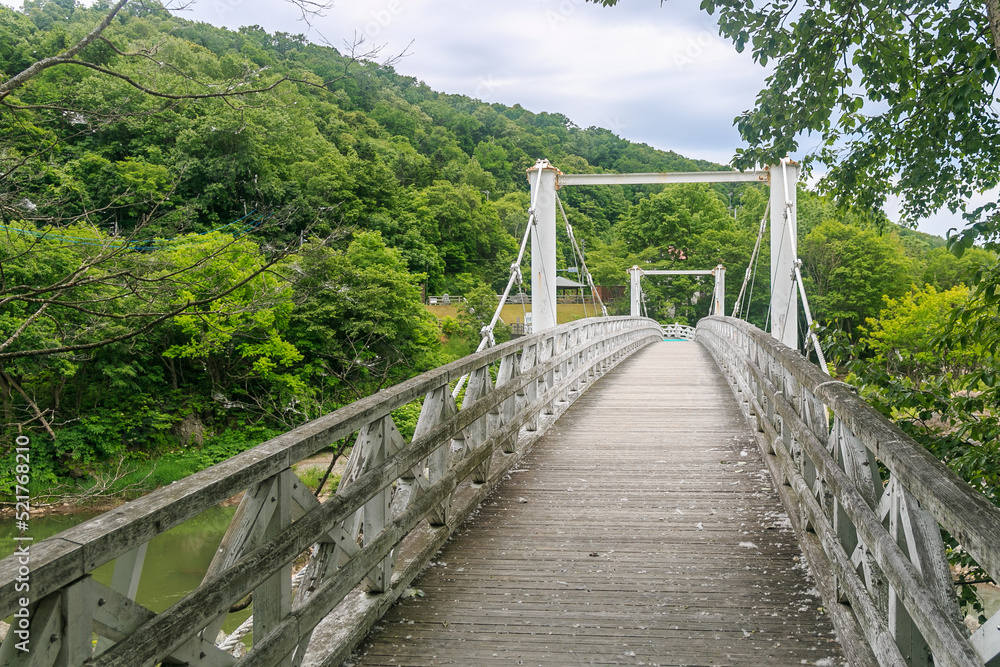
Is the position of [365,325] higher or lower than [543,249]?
lower

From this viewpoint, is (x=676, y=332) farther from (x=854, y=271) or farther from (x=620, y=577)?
(x=620, y=577)

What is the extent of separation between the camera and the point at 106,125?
4.16 m

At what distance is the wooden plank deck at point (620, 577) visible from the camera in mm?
2834

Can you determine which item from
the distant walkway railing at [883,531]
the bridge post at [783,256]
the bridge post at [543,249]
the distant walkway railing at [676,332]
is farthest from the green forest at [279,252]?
the distant walkway railing at [676,332]

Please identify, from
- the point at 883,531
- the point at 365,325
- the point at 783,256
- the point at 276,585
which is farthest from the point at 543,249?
the point at 365,325

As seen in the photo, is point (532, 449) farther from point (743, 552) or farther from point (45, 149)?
point (45, 149)

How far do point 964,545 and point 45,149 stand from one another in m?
4.24

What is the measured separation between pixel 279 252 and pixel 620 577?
265 centimetres

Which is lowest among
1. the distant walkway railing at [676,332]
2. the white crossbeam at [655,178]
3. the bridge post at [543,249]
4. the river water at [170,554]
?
the river water at [170,554]

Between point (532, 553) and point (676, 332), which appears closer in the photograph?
point (532, 553)

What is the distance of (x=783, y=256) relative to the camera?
42.6 feet

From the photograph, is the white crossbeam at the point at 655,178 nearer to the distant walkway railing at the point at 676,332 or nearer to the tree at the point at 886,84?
the tree at the point at 886,84

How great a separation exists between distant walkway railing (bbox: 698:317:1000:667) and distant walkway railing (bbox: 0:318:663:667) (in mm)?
1779

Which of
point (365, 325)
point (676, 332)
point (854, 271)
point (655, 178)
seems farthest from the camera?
point (676, 332)
